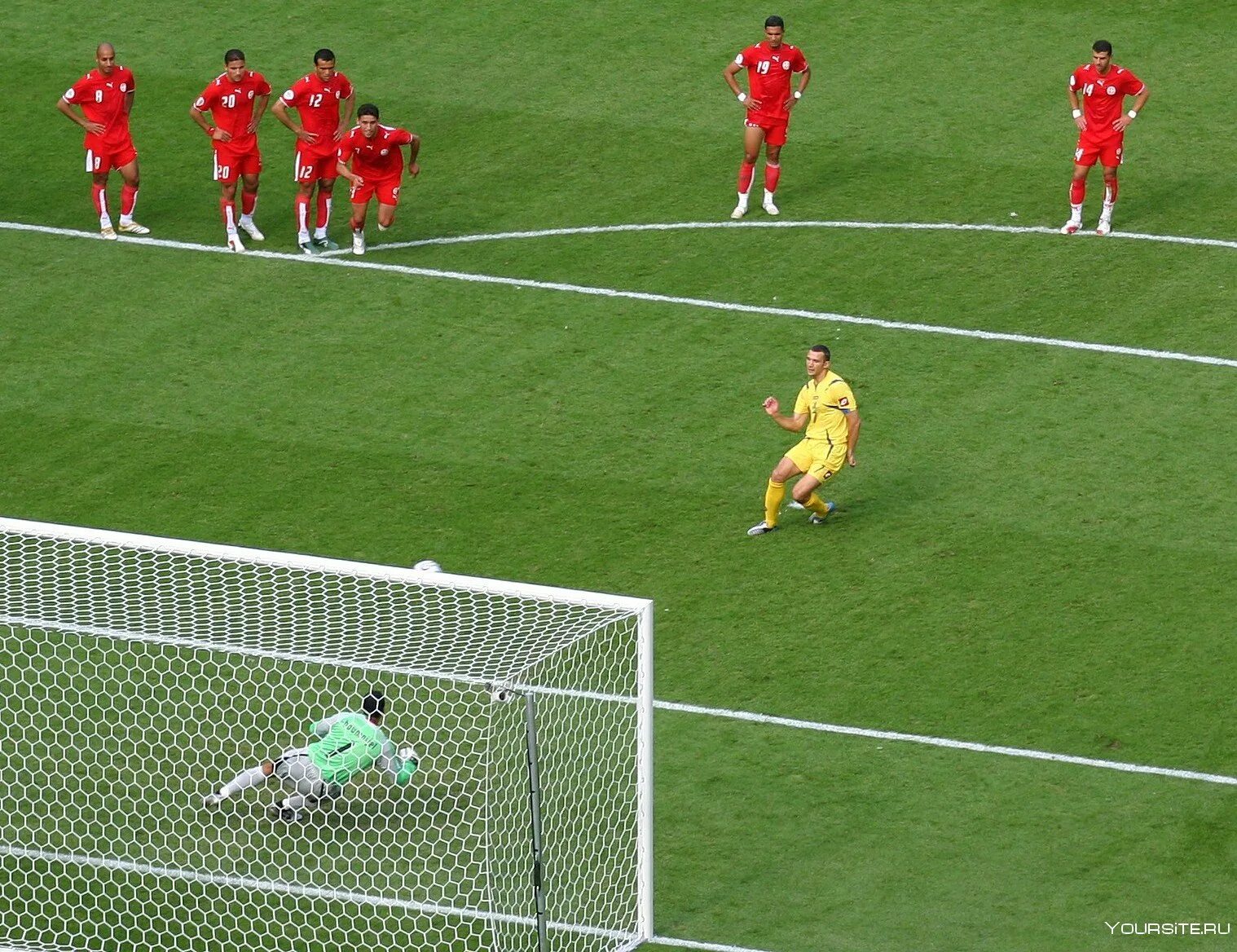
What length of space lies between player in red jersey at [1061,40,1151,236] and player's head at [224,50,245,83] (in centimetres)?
698

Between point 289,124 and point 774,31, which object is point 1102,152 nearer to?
point 774,31

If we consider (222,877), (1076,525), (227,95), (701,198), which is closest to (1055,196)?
(701,198)

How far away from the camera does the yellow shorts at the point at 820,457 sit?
15586 mm

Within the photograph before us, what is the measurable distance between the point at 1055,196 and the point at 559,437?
5.90 metres

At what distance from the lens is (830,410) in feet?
51.3

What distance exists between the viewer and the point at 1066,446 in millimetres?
16750

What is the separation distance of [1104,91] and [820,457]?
5.52 metres

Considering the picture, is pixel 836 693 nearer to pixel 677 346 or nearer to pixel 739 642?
pixel 739 642

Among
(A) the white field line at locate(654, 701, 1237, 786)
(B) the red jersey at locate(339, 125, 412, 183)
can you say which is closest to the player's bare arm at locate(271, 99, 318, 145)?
(B) the red jersey at locate(339, 125, 412, 183)

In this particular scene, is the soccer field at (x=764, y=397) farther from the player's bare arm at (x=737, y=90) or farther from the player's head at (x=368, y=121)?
the player's head at (x=368, y=121)

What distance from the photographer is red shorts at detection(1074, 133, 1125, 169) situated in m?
19.3

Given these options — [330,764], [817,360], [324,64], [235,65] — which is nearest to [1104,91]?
[817,360]

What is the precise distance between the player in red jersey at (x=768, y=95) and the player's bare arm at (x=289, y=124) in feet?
11.8

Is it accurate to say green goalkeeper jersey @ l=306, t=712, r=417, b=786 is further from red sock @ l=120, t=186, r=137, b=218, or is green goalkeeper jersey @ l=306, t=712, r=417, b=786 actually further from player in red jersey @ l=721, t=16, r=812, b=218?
player in red jersey @ l=721, t=16, r=812, b=218
